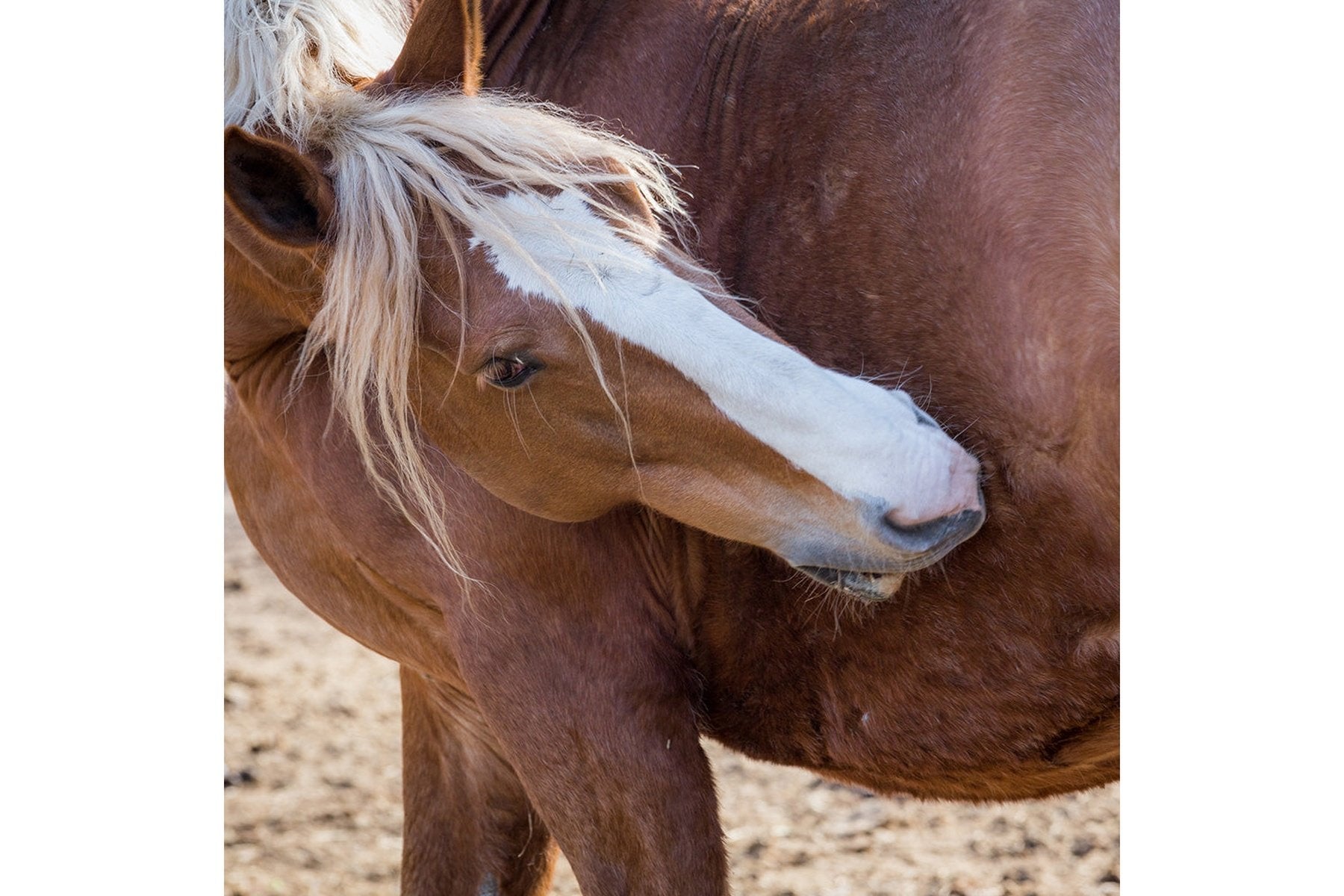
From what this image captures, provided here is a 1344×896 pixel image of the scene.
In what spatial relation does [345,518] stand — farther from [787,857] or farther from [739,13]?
[787,857]

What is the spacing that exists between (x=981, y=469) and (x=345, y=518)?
728 mm

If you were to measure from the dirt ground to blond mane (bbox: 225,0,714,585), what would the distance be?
4.30 feet

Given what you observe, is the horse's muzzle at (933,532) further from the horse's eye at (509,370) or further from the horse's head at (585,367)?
the horse's eye at (509,370)

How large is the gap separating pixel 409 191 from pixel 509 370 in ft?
0.68

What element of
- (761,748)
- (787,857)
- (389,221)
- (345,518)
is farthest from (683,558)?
(787,857)

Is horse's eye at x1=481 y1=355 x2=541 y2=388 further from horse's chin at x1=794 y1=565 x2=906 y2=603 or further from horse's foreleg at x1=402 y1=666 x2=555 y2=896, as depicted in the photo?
horse's foreleg at x1=402 y1=666 x2=555 y2=896

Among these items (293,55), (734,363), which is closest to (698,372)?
(734,363)

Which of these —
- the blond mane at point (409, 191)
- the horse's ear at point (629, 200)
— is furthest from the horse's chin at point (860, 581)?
the horse's ear at point (629, 200)

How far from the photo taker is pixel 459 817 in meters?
1.79

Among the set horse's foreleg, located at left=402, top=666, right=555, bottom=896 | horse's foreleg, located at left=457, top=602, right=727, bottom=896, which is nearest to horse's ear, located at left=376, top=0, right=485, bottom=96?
horse's foreleg, located at left=457, top=602, right=727, bottom=896

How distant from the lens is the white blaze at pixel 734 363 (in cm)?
107

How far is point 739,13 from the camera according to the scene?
1.39 metres

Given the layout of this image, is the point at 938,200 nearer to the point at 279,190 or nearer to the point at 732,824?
the point at 279,190

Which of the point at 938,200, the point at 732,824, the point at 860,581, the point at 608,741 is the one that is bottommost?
the point at 732,824
